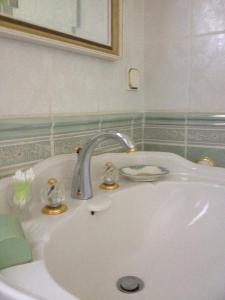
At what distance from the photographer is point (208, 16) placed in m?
1.03

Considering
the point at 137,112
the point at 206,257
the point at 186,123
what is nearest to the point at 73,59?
the point at 137,112

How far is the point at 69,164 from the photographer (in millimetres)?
805

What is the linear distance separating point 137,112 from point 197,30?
0.40m

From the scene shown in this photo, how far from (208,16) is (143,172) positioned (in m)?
0.66

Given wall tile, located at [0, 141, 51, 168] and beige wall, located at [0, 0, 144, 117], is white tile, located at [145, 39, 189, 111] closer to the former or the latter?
beige wall, located at [0, 0, 144, 117]

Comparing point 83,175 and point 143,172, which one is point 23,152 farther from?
point 143,172

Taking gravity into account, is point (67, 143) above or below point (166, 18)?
below

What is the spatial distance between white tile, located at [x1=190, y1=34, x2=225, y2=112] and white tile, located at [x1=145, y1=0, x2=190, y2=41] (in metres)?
0.09

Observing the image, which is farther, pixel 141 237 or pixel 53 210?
pixel 141 237

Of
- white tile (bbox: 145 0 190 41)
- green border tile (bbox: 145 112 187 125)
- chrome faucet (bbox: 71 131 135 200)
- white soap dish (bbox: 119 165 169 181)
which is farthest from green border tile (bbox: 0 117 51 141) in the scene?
white tile (bbox: 145 0 190 41)

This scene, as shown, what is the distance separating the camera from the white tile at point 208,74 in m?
1.03

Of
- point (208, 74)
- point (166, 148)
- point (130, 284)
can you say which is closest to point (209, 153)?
point (166, 148)

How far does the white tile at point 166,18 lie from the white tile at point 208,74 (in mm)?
90

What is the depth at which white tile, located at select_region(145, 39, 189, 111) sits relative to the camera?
1104 millimetres
